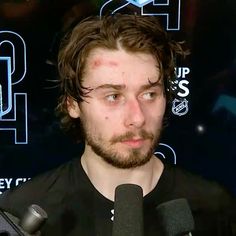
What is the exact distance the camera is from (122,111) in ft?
3.49

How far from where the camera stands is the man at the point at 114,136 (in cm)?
108

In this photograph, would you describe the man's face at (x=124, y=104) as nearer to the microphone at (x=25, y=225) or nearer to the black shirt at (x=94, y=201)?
the black shirt at (x=94, y=201)

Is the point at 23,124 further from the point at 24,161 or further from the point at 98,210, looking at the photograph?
the point at 98,210

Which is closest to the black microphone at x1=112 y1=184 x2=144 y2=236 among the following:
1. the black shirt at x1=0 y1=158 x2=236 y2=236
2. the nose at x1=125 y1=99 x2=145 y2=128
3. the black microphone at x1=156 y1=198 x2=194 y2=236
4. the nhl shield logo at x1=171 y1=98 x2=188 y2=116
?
the black microphone at x1=156 y1=198 x2=194 y2=236

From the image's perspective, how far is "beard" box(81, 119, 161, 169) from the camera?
42.7 inches

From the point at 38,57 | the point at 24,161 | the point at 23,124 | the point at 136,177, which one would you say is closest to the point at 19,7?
the point at 38,57

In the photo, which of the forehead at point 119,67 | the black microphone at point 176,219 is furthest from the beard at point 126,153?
the black microphone at point 176,219

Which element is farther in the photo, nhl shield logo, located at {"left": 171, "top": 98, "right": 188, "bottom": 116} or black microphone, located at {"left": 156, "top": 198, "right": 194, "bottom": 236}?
nhl shield logo, located at {"left": 171, "top": 98, "right": 188, "bottom": 116}

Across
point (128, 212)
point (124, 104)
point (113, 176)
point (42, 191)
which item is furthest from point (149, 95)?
point (128, 212)

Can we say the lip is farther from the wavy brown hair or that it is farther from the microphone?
the microphone

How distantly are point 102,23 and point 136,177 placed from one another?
35 cm

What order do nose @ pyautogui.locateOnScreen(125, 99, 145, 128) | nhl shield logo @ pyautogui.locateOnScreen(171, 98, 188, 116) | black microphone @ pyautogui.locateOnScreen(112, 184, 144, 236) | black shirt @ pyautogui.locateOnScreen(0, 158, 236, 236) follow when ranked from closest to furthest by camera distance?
black microphone @ pyautogui.locateOnScreen(112, 184, 144, 236) < nose @ pyautogui.locateOnScreen(125, 99, 145, 128) < black shirt @ pyautogui.locateOnScreen(0, 158, 236, 236) < nhl shield logo @ pyautogui.locateOnScreen(171, 98, 188, 116)

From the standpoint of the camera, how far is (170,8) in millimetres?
1434

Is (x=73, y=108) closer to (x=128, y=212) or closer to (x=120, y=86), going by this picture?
(x=120, y=86)
